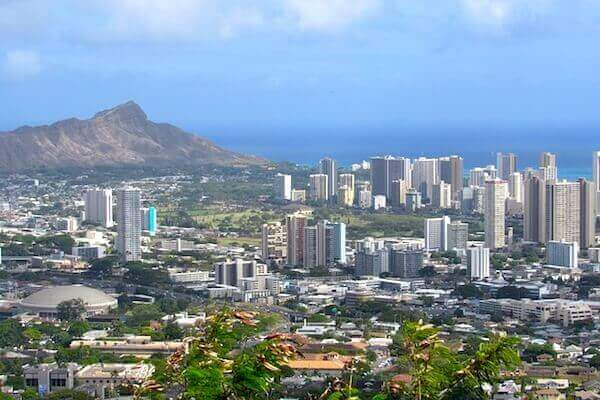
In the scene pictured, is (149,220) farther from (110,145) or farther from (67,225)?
(110,145)

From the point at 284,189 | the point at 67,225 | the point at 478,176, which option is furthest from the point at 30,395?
the point at 478,176

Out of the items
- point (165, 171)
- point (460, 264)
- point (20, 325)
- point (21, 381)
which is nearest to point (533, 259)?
point (460, 264)

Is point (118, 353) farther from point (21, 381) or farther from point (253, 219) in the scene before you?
point (253, 219)

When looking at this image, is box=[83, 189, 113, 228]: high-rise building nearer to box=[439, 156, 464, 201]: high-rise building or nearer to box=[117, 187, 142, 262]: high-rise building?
box=[117, 187, 142, 262]: high-rise building

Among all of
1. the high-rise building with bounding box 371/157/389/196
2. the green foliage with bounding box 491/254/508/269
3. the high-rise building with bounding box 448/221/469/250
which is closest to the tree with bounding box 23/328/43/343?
the green foliage with bounding box 491/254/508/269

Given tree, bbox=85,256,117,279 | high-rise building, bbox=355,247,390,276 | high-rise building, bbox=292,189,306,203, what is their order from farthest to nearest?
high-rise building, bbox=292,189,306,203, high-rise building, bbox=355,247,390,276, tree, bbox=85,256,117,279

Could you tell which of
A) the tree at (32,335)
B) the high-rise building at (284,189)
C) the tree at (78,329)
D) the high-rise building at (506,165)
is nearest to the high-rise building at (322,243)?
the tree at (78,329)
